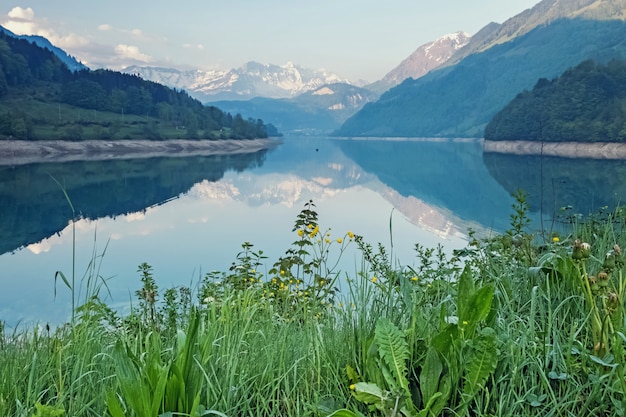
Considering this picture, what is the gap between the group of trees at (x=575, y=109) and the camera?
256 ft

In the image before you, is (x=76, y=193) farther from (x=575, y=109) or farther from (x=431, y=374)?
(x=575, y=109)

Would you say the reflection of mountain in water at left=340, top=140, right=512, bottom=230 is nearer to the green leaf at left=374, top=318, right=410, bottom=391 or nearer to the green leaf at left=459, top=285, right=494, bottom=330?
the green leaf at left=459, top=285, right=494, bottom=330

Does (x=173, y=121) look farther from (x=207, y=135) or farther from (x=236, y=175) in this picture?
(x=236, y=175)

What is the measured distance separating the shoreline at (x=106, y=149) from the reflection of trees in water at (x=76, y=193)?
12329mm

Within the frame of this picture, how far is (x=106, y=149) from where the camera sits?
93.1 m

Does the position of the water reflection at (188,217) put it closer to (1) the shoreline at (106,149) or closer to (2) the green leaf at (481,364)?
(2) the green leaf at (481,364)

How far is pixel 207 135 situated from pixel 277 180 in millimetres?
67486

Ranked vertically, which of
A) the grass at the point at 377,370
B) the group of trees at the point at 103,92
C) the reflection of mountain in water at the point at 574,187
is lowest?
the reflection of mountain in water at the point at 574,187

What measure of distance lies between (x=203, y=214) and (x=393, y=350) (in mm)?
31513

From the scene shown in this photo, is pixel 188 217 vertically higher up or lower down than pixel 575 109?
Result: lower down

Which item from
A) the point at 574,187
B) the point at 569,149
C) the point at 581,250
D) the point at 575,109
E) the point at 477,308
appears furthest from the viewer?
the point at 575,109

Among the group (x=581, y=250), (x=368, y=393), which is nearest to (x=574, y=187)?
(x=581, y=250)

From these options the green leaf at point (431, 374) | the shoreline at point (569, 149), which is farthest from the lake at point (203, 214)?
the shoreline at point (569, 149)

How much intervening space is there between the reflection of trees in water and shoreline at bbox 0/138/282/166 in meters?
12.3
